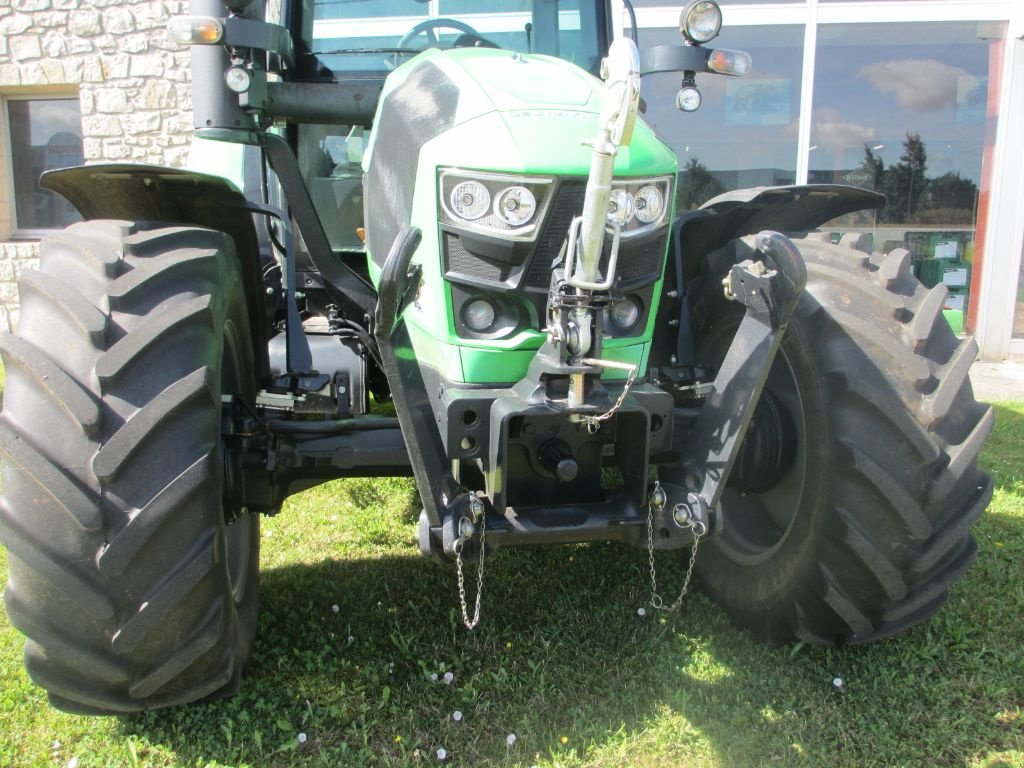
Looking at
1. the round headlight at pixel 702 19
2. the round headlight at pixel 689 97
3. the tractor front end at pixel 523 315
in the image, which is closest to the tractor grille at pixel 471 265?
the tractor front end at pixel 523 315

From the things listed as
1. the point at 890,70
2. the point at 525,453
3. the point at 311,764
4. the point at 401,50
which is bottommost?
the point at 311,764

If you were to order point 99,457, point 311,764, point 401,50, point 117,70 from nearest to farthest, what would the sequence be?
point 99,457
point 311,764
point 401,50
point 117,70

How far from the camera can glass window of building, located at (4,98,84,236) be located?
395 inches

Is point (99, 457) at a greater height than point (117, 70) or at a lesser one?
lesser

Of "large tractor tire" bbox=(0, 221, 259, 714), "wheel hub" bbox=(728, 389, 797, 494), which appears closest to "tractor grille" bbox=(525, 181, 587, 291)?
"large tractor tire" bbox=(0, 221, 259, 714)

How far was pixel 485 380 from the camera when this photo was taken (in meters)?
2.36

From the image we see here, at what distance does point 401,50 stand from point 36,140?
831 cm

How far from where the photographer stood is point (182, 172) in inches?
105

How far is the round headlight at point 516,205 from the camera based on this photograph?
2229 mm

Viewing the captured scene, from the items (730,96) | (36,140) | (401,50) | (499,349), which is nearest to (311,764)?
(499,349)

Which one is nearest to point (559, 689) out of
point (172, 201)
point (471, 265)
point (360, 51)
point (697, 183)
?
point (471, 265)

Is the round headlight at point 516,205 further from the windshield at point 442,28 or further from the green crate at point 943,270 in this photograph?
the green crate at point 943,270

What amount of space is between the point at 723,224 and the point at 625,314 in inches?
35.2

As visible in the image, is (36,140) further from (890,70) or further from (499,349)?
(499,349)
